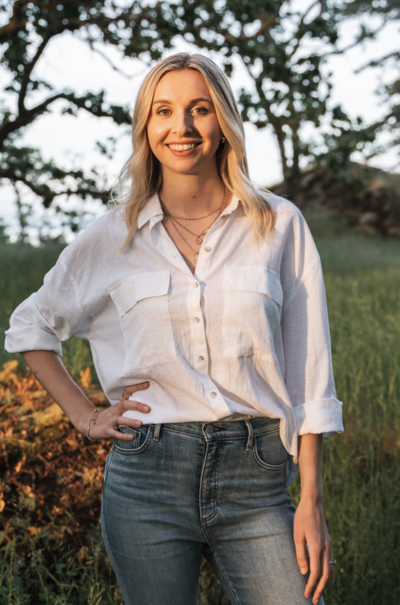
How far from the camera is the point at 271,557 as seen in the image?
1.65 metres

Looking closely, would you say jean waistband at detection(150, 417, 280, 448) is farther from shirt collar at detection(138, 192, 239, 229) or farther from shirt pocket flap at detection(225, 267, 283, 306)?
shirt collar at detection(138, 192, 239, 229)

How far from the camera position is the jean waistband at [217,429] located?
171 cm

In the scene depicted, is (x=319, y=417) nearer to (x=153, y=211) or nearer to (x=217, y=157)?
(x=153, y=211)

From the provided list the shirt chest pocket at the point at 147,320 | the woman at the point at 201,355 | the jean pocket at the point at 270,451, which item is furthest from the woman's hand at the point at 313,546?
the shirt chest pocket at the point at 147,320

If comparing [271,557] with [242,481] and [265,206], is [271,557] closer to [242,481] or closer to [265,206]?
[242,481]

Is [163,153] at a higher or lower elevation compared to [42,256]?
lower

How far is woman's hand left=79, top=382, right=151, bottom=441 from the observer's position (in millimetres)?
1801

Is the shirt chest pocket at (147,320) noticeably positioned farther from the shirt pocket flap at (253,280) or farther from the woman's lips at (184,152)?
the woman's lips at (184,152)

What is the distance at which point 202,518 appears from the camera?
168 centimetres

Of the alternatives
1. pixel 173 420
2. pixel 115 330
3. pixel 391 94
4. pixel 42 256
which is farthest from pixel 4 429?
pixel 391 94

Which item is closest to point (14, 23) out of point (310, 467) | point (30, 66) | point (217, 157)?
point (30, 66)

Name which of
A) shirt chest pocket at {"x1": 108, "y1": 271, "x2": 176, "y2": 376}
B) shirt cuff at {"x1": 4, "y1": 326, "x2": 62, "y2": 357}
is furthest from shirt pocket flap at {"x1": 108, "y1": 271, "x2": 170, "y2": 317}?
shirt cuff at {"x1": 4, "y1": 326, "x2": 62, "y2": 357}

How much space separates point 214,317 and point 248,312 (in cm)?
11

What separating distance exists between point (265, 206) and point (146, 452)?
0.89m
